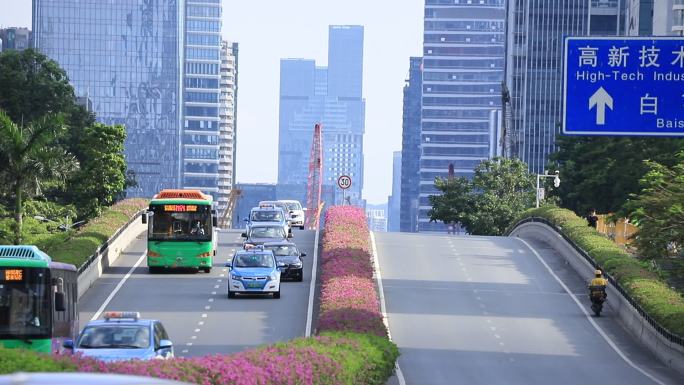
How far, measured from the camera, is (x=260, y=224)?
183 ft

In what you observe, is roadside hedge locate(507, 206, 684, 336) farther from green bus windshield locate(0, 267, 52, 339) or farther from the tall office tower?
the tall office tower

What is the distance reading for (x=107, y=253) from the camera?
50.9m

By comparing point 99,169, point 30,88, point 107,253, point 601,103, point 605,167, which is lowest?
point 107,253

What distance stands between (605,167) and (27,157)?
131ft

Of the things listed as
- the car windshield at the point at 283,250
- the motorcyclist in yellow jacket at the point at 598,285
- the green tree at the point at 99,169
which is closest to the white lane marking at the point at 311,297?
the car windshield at the point at 283,250

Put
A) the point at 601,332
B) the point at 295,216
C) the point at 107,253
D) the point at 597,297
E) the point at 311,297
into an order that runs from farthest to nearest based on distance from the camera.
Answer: the point at 295,216, the point at 107,253, the point at 311,297, the point at 597,297, the point at 601,332

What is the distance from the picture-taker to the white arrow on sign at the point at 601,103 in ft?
81.9

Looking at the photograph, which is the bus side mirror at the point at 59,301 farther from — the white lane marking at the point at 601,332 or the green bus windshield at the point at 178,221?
the green bus windshield at the point at 178,221

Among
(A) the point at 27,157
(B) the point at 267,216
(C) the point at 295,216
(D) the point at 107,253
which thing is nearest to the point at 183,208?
(D) the point at 107,253

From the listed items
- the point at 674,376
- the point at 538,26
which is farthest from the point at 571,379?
the point at 538,26

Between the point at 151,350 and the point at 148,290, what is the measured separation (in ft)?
70.1

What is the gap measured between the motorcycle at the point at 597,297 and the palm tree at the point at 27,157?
20.0m

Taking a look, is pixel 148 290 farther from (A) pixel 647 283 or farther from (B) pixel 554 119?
(B) pixel 554 119

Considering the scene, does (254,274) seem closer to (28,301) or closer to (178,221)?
(178,221)
